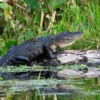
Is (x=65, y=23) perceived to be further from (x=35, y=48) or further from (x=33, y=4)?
(x=35, y=48)

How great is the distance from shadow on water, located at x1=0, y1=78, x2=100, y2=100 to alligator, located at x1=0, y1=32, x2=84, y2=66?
1734mm

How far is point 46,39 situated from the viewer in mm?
8156

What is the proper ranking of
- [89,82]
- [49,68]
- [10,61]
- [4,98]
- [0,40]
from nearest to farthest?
1. [4,98]
2. [89,82]
3. [49,68]
4. [10,61]
5. [0,40]

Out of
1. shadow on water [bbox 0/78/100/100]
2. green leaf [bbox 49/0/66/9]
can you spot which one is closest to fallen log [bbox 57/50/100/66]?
shadow on water [bbox 0/78/100/100]

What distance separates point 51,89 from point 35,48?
2.63 metres

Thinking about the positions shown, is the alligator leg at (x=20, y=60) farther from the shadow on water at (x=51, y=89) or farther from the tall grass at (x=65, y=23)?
the shadow on water at (x=51, y=89)

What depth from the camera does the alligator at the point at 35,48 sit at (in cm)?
791

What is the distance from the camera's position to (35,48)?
8023mm

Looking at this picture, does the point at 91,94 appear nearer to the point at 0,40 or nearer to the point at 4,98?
the point at 4,98

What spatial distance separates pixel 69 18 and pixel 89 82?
358 centimetres

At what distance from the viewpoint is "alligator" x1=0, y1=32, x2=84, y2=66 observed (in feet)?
26.0

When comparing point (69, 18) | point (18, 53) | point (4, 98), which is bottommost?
point (4, 98)

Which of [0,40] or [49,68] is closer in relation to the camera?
[49,68]

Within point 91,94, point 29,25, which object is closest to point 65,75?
point 91,94
